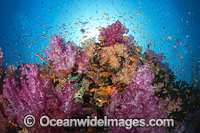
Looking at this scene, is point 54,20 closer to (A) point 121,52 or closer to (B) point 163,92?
(A) point 121,52

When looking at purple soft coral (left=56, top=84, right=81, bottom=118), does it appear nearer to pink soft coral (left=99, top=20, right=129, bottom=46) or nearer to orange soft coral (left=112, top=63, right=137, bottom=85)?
orange soft coral (left=112, top=63, right=137, bottom=85)

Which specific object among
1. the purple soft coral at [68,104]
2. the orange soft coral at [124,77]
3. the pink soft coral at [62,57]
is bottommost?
the purple soft coral at [68,104]

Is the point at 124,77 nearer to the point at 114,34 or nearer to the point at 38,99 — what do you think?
the point at 114,34

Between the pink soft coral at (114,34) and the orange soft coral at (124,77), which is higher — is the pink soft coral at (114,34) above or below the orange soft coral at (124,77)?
above

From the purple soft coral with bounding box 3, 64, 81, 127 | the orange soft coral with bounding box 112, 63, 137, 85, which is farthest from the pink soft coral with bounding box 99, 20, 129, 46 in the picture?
the purple soft coral with bounding box 3, 64, 81, 127

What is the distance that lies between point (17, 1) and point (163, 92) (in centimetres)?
2825

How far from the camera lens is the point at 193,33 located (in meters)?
36.9

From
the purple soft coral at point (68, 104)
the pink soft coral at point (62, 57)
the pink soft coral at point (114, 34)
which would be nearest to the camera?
the purple soft coral at point (68, 104)

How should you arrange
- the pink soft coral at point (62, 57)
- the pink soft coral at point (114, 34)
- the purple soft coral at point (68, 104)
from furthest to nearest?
the pink soft coral at point (114, 34) → the pink soft coral at point (62, 57) → the purple soft coral at point (68, 104)

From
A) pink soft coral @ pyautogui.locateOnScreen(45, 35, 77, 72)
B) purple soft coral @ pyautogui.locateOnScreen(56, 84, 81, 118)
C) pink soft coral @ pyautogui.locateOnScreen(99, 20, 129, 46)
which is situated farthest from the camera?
pink soft coral @ pyautogui.locateOnScreen(99, 20, 129, 46)

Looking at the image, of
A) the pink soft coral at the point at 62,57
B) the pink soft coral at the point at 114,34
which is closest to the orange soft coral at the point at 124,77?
the pink soft coral at the point at 62,57

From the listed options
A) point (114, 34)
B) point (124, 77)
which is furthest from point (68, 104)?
point (114, 34)

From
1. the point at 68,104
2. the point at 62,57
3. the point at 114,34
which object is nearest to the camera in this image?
the point at 68,104

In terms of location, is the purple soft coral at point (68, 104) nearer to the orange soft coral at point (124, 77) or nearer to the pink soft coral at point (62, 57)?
the pink soft coral at point (62, 57)
